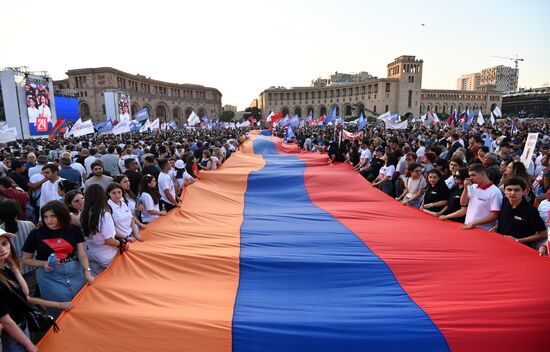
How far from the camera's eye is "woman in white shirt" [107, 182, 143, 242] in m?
3.68

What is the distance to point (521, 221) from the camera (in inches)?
138

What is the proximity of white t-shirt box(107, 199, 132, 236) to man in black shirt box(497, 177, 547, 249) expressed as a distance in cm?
422

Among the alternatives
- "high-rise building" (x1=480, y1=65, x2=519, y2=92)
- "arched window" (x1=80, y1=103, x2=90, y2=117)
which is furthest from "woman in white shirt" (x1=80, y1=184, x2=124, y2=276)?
"high-rise building" (x1=480, y1=65, x2=519, y2=92)

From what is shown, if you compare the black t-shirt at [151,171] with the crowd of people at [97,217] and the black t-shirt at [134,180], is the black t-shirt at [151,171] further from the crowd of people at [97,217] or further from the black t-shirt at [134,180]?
the black t-shirt at [134,180]

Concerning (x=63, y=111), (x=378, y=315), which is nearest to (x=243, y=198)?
(x=378, y=315)

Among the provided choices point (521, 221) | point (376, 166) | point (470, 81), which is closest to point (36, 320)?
point (521, 221)

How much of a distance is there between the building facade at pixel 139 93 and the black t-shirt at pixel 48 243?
5154 cm

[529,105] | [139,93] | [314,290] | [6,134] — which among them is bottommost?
[314,290]

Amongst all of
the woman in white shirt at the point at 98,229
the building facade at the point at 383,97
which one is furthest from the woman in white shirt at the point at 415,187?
the building facade at the point at 383,97

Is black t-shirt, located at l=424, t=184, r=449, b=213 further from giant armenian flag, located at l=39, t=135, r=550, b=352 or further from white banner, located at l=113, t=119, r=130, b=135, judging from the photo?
white banner, located at l=113, t=119, r=130, b=135

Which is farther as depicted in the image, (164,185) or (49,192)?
(164,185)

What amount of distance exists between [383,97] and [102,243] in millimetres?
89913

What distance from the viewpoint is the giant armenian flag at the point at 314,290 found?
2.18 meters

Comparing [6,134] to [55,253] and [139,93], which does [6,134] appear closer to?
[55,253]
